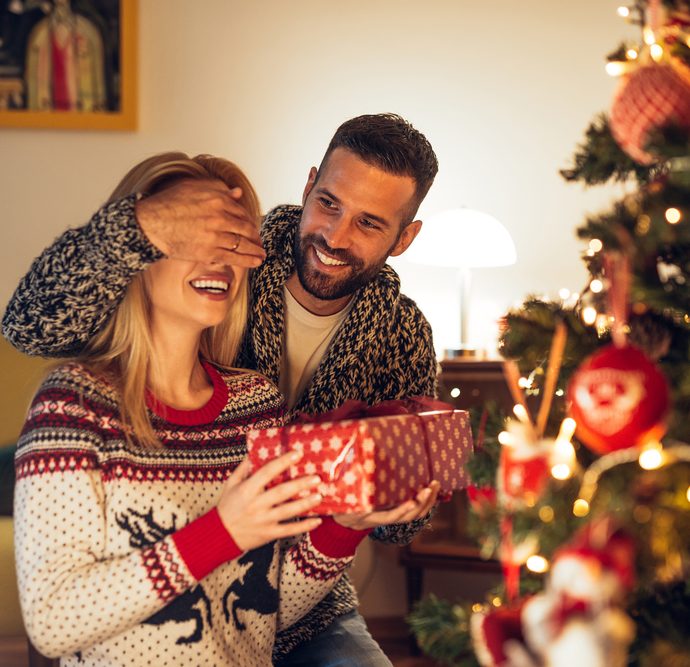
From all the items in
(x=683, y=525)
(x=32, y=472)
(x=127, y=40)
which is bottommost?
(x=32, y=472)

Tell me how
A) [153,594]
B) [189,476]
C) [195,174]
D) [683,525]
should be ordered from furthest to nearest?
[195,174]
[189,476]
[153,594]
[683,525]

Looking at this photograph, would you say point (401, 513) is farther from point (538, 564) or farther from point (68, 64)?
point (68, 64)

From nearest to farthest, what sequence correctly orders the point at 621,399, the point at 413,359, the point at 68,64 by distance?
the point at 621,399 < the point at 413,359 < the point at 68,64

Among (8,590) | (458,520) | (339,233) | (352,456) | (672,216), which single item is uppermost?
(672,216)

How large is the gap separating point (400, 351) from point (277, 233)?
35 cm

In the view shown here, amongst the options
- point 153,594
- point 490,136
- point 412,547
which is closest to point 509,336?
point 153,594

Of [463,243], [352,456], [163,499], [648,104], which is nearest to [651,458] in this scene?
[648,104]

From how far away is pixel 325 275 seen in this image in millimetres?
1826

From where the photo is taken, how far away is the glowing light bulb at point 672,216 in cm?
83

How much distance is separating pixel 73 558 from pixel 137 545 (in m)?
0.09

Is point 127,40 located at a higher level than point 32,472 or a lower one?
higher

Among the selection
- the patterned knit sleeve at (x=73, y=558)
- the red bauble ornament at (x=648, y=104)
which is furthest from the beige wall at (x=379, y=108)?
the red bauble ornament at (x=648, y=104)

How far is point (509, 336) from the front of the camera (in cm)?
101

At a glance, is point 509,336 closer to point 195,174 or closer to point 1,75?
point 195,174
